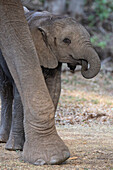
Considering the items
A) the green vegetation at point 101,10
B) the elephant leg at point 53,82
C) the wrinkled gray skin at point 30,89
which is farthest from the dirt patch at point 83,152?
the green vegetation at point 101,10

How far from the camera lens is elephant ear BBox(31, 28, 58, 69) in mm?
4039

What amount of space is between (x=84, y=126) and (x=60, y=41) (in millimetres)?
2649

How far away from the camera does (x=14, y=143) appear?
3992mm

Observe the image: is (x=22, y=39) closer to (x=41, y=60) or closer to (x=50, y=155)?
(x=41, y=60)

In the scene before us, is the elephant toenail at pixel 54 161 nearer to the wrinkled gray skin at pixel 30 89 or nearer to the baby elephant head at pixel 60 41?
the wrinkled gray skin at pixel 30 89

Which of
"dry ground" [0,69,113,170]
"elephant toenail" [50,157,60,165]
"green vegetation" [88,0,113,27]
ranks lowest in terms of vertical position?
"green vegetation" [88,0,113,27]

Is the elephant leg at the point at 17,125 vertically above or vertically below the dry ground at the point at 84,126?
above

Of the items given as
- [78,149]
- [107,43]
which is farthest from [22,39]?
[107,43]

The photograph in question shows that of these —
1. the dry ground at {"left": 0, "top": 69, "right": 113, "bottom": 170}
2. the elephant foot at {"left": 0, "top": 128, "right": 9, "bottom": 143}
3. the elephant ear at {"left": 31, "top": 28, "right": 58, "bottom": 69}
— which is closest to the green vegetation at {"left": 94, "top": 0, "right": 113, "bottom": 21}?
the dry ground at {"left": 0, "top": 69, "right": 113, "bottom": 170}

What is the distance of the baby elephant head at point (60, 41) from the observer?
4.00 meters

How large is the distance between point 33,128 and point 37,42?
113 centimetres

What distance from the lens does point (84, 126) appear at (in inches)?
251

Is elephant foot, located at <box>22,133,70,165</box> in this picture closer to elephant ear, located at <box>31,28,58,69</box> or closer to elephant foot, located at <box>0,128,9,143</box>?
elephant ear, located at <box>31,28,58,69</box>

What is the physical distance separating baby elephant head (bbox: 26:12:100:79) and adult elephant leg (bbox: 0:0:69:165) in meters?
0.64
